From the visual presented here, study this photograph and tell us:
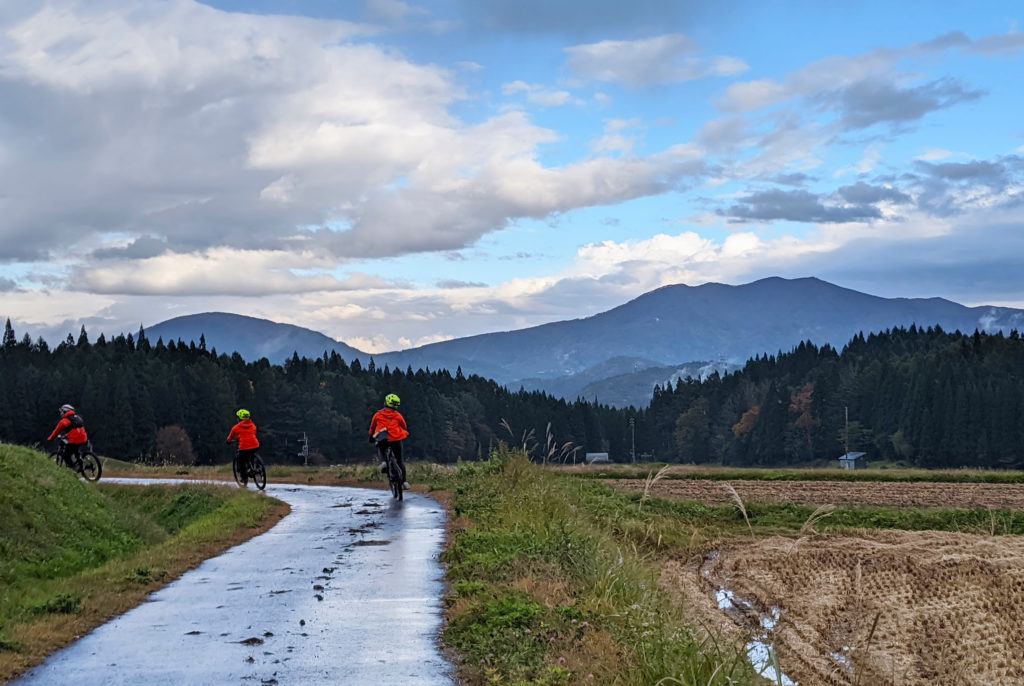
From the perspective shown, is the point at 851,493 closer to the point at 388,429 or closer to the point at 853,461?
the point at 388,429

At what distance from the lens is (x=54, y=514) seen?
17.9m

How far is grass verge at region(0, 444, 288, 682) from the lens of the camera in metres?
9.62

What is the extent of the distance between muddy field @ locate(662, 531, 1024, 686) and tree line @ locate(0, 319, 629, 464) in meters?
69.8

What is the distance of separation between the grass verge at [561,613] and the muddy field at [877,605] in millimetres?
1280

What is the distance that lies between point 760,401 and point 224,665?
6003 inches

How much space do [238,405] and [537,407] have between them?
5355 cm

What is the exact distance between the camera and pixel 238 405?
118 m

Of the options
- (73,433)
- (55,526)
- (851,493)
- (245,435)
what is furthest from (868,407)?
(55,526)

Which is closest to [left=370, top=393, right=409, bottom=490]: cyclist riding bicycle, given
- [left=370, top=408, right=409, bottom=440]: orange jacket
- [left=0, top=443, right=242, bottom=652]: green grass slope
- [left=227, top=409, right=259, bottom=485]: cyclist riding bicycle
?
[left=370, top=408, right=409, bottom=440]: orange jacket

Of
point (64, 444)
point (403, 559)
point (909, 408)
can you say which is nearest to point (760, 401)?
point (909, 408)

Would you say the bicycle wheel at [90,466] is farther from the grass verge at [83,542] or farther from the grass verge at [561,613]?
the grass verge at [561,613]

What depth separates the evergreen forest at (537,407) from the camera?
102375 mm

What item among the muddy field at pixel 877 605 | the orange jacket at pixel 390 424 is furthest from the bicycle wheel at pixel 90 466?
the muddy field at pixel 877 605

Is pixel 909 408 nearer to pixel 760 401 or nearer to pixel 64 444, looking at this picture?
pixel 760 401
